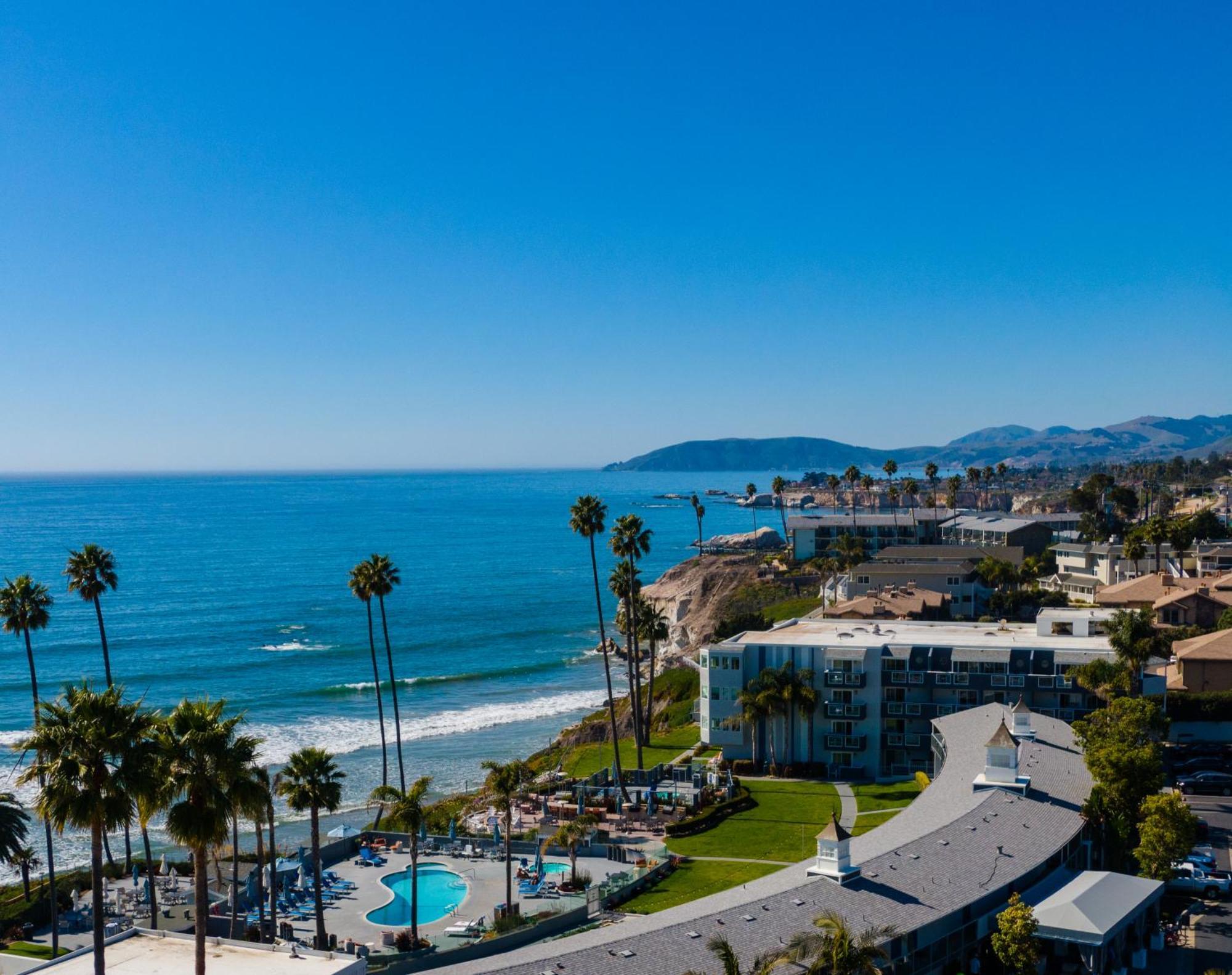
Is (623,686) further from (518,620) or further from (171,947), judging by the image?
(171,947)

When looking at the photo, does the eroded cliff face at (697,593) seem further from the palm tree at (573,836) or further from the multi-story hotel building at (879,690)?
the palm tree at (573,836)

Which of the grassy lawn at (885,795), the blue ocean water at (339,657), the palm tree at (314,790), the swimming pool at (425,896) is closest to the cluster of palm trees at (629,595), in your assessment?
the grassy lawn at (885,795)

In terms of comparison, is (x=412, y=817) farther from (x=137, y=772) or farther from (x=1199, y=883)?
(x=1199, y=883)

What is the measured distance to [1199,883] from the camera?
38.5 meters

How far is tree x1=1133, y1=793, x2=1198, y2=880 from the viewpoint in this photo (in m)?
35.9

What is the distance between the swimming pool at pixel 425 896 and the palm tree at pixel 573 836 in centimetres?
452

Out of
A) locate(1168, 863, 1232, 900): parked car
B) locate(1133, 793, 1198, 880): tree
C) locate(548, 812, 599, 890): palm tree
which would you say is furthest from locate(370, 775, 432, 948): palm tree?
locate(1168, 863, 1232, 900): parked car

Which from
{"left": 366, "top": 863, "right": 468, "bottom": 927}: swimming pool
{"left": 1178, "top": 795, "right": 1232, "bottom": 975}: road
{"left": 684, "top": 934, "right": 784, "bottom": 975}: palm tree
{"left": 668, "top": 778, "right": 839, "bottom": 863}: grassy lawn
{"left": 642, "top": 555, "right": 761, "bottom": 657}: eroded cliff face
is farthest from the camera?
{"left": 642, "top": 555, "right": 761, "bottom": 657}: eroded cliff face

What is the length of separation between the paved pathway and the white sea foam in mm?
38090

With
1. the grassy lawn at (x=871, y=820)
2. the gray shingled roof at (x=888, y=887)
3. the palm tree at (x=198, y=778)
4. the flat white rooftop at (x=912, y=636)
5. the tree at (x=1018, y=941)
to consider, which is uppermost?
the palm tree at (x=198, y=778)

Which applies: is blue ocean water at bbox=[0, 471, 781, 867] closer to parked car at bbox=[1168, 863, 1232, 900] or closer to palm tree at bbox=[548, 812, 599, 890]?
palm tree at bbox=[548, 812, 599, 890]

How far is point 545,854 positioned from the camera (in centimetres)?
4978

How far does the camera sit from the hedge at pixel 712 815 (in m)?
51.4

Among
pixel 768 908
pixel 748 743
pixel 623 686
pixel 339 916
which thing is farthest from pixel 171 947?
pixel 623 686
